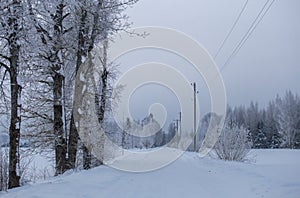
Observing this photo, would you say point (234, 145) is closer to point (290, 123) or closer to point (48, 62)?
point (48, 62)

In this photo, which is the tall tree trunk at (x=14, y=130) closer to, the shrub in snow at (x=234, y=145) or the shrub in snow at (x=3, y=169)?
the shrub in snow at (x=3, y=169)

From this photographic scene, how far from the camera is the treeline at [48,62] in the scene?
24.9ft

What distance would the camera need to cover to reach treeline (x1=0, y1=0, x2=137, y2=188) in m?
7.60

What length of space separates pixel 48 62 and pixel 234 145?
11144 mm

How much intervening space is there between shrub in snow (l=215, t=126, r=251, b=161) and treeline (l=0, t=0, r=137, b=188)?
6.93m

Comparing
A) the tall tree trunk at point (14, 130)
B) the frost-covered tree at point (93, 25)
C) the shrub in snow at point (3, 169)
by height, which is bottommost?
the shrub in snow at point (3, 169)

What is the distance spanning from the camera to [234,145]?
18281mm

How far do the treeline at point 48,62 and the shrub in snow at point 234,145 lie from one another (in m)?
6.93

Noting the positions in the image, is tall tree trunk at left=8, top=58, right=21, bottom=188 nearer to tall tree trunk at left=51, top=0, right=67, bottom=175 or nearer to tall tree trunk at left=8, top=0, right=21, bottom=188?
tall tree trunk at left=8, top=0, right=21, bottom=188

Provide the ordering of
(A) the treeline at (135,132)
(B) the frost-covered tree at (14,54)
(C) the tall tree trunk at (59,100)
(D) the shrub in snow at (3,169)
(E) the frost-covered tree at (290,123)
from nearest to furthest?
(B) the frost-covered tree at (14,54) < (D) the shrub in snow at (3,169) < (C) the tall tree trunk at (59,100) < (A) the treeline at (135,132) < (E) the frost-covered tree at (290,123)

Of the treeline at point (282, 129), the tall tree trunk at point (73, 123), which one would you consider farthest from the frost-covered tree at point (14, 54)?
the treeline at point (282, 129)

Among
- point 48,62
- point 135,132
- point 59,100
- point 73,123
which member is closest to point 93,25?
point 48,62

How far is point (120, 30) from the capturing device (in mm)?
12891

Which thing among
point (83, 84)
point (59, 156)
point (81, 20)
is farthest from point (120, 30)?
point (59, 156)
